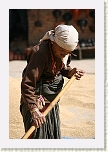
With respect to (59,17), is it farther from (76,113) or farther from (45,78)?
(45,78)

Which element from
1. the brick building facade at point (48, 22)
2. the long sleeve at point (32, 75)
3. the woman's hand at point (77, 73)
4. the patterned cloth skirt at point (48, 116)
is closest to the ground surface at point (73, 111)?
the patterned cloth skirt at point (48, 116)

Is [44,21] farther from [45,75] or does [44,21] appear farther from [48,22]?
[45,75]

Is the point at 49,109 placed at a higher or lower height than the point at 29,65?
lower

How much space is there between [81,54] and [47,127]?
562 centimetres

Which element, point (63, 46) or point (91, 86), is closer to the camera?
point (63, 46)

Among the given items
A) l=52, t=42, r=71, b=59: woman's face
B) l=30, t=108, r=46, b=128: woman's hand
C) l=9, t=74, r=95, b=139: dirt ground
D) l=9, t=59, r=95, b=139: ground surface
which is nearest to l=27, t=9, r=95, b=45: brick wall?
l=9, t=59, r=95, b=139: ground surface

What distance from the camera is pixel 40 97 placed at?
2291 mm

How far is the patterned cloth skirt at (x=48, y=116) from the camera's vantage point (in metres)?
2.30

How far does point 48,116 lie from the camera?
2.40 m

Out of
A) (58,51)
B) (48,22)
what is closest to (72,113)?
(58,51)

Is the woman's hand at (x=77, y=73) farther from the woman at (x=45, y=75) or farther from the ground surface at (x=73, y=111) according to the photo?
the ground surface at (x=73, y=111)

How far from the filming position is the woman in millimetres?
2094

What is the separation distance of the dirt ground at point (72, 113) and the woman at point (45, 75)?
38.2 inches
